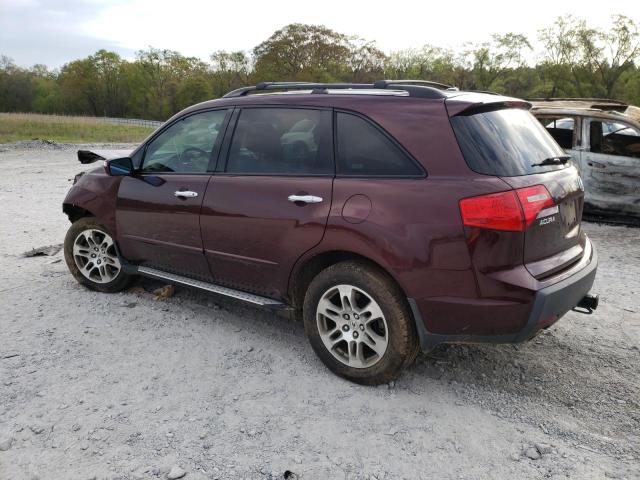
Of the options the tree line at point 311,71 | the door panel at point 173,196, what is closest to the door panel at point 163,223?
the door panel at point 173,196

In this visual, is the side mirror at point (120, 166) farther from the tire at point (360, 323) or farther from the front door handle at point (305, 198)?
the tire at point (360, 323)

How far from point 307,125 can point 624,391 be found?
103 inches

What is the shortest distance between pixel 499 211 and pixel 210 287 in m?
2.25

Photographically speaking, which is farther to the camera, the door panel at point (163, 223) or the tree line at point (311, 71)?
the tree line at point (311, 71)

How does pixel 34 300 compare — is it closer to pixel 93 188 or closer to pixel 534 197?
pixel 93 188

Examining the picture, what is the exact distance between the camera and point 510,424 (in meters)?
2.96

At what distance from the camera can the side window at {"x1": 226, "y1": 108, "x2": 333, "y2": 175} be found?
3.46 meters

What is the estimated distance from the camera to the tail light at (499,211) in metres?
2.79

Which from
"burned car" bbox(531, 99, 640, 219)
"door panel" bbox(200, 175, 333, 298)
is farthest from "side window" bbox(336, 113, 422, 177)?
"burned car" bbox(531, 99, 640, 219)

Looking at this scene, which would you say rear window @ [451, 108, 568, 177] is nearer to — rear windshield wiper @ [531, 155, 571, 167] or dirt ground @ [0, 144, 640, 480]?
rear windshield wiper @ [531, 155, 571, 167]

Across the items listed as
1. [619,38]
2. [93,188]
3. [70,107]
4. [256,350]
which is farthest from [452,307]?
[70,107]

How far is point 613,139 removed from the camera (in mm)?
7793

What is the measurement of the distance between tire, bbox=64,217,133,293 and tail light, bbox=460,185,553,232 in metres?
3.28

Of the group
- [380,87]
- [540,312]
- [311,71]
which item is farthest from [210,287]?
[311,71]
